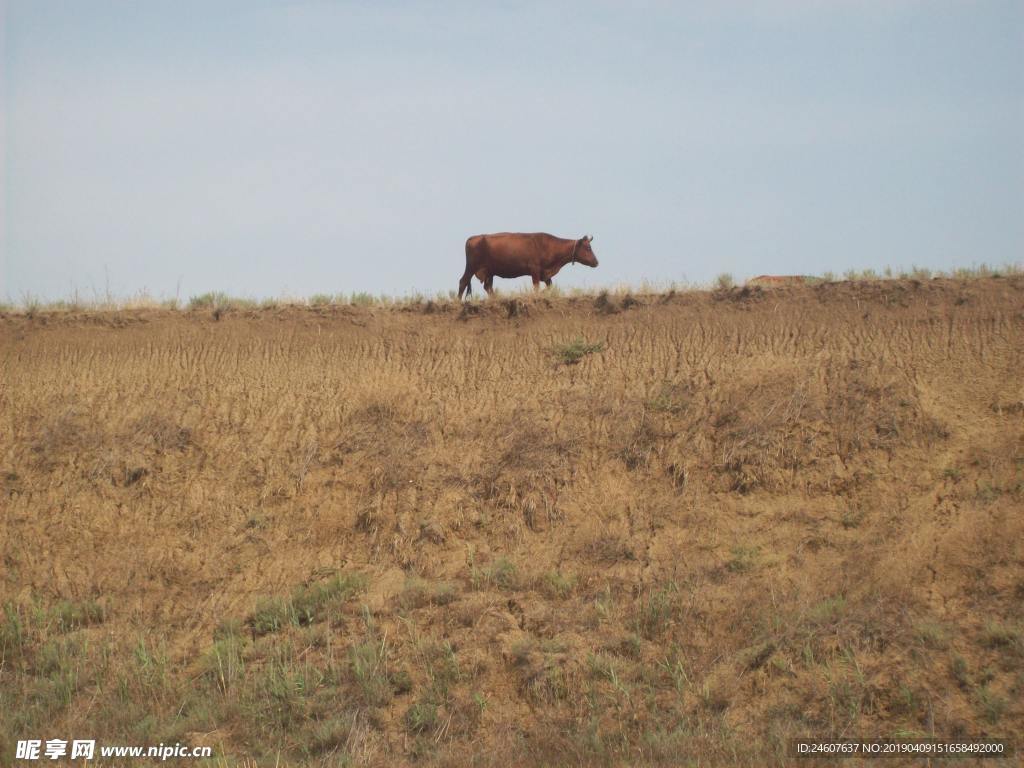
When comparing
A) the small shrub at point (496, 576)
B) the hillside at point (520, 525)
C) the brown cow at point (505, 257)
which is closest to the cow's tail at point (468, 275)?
the brown cow at point (505, 257)

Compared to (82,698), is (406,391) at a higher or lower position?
higher

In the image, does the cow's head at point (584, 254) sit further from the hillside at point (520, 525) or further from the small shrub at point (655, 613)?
the small shrub at point (655, 613)

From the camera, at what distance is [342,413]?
644 inches

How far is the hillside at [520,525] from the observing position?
1147 cm

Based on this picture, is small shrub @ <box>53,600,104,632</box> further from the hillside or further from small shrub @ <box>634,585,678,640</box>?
small shrub @ <box>634,585,678,640</box>

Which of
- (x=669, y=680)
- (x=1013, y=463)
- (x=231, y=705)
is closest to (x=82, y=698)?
(x=231, y=705)

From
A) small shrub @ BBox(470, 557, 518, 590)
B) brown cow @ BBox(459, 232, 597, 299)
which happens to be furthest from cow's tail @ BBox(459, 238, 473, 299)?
small shrub @ BBox(470, 557, 518, 590)

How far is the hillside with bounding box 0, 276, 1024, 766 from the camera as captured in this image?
37.6 feet

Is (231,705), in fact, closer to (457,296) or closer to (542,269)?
(457,296)

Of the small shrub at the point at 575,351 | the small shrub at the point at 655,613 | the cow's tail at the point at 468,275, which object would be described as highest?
the cow's tail at the point at 468,275

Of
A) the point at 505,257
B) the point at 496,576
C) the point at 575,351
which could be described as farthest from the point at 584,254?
the point at 496,576

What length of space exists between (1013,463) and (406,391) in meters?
8.34

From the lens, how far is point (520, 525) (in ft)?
47.2

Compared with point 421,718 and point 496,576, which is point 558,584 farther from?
point 421,718
